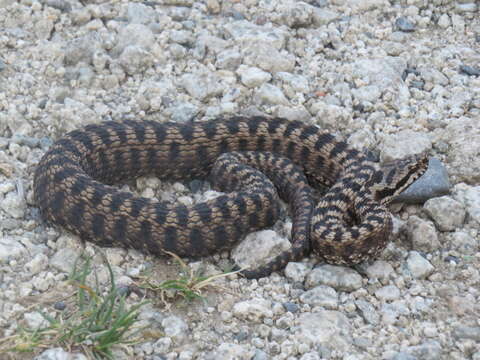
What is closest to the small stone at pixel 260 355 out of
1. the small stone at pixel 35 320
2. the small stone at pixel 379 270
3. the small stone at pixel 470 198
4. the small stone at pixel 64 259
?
the small stone at pixel 379 270

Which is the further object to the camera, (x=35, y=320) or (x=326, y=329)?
(x=326, y=329)

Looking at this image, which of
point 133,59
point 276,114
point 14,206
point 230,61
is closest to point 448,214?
point 276,114

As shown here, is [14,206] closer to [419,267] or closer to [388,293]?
[388,293]

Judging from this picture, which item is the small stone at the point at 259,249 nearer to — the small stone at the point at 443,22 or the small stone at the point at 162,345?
the small stone at the point at 162,345

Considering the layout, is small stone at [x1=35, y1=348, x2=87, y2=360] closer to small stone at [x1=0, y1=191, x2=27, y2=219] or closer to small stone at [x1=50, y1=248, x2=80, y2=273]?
small stone at [x1=50, y1=248, x2=80, y2=273]

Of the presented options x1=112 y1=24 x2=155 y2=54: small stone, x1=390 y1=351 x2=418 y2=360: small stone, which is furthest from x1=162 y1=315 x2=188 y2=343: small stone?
x1=112 y1=24 x2=155 y2=54: small stone

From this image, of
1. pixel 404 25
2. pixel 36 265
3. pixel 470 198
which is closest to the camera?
pixel 36 265
